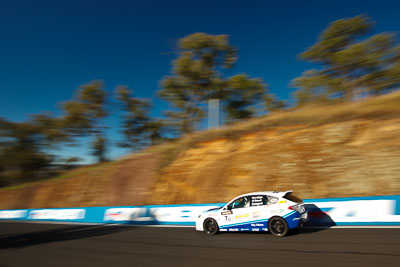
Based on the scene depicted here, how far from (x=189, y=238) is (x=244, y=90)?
27.4 meters

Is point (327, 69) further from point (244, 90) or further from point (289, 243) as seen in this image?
point (289, 243)

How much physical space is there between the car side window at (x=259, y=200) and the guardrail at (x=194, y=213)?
103 inches

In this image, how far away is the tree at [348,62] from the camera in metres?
23.7

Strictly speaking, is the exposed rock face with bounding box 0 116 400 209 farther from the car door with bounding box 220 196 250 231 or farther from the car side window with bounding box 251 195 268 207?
the car door with bounding box 220 196 250 231

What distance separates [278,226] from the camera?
8297 mm

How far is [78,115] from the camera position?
36.3 meters

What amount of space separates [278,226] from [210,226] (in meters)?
2.71

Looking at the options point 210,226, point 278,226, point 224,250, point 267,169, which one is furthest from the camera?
point 267,169

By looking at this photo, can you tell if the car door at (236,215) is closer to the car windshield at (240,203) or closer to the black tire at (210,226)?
the car windshield at (240,203)

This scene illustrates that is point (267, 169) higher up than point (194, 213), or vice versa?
point (267, 169)

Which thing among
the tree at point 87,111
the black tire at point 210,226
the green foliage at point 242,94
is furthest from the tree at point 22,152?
the black tire at point 210,226

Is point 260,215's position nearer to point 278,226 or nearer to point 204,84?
point 278,226

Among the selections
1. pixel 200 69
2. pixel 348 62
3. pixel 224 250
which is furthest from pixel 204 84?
pixel 224 250

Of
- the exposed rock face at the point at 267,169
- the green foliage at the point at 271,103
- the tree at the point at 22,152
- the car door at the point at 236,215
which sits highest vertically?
the green foliage at the point at 271,103
